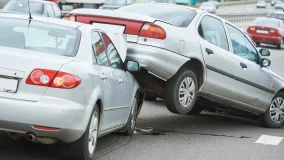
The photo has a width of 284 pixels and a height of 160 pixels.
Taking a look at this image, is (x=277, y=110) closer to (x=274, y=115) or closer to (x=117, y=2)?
(x=274, y=115)

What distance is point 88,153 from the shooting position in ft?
24.2

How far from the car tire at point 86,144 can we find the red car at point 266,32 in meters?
29.4

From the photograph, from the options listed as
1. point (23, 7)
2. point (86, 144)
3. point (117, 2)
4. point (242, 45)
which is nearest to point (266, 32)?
point (117, 2)

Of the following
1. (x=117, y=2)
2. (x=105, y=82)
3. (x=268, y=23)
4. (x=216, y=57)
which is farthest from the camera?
(x=117, y=2)

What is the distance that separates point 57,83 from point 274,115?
5757 mm

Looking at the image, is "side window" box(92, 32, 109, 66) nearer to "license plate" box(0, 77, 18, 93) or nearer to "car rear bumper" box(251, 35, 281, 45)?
"license plate" box(0, 77, 18, 93)

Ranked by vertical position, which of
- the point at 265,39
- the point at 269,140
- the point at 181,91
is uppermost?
the point at 181,91

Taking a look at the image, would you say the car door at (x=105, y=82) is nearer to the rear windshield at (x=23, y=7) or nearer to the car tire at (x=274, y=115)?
the car tire at (x=274, y=115)

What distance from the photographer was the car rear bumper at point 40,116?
668 cm

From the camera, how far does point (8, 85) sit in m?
6.76

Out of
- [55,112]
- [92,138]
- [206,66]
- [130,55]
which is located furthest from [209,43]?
[55,112]

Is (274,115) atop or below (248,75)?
below

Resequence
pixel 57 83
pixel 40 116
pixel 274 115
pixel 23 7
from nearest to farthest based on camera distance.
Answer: pixel 40 116, pixel 57 83, pixel 274 115, pixel 23 7

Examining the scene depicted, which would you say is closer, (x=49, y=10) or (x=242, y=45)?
(x=242, y=45)
